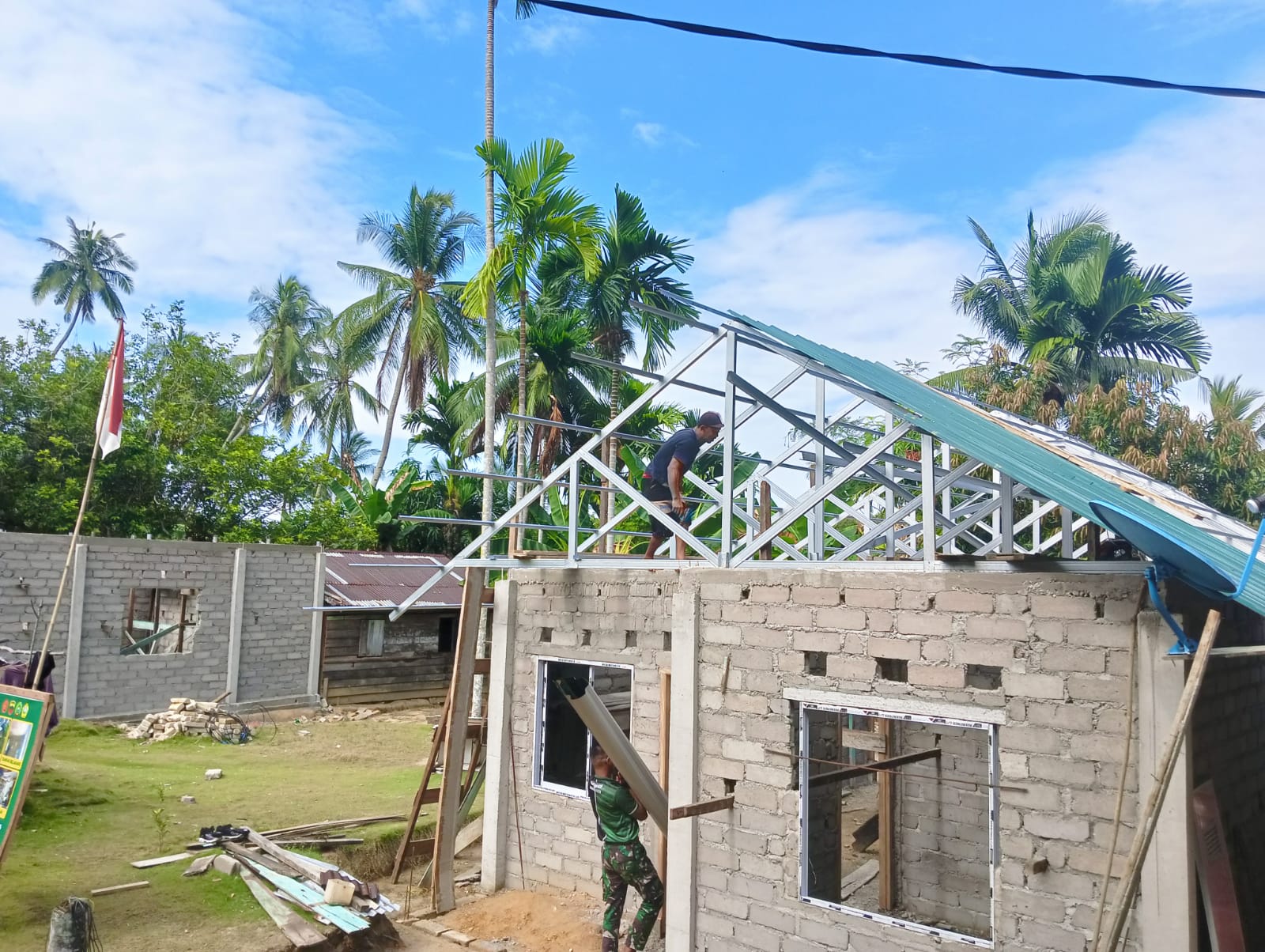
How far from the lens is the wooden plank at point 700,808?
6.35 m

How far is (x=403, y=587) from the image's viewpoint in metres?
20.7

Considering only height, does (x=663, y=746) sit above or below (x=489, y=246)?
below

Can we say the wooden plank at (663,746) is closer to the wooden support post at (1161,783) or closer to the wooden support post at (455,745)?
the wooden support post at (455,745)

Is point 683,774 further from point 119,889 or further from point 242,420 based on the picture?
point 242,420

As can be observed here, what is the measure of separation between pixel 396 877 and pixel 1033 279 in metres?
20.4

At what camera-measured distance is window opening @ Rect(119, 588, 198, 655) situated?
17.3 metres

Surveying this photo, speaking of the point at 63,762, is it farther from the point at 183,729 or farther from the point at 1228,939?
the point at 1228,939

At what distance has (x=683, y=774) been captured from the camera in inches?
269

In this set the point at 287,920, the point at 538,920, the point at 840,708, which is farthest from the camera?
the point at 538,920

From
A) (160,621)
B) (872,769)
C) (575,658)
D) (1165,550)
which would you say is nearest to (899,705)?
(872,769)

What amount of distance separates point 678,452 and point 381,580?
46.1ft

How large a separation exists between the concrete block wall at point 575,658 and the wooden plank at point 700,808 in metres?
1.06

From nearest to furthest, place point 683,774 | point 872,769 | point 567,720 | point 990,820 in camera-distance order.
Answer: point 990,820 < point 872,769 < point 683,774 < point 567,720

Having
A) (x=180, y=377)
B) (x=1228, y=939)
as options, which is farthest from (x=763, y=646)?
(x=180, y=377)
